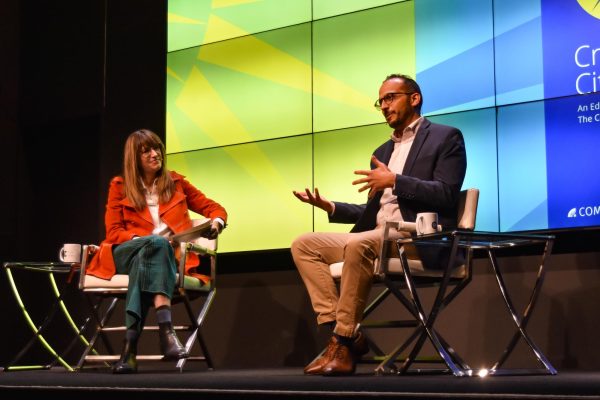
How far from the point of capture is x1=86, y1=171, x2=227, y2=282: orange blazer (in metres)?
4.28

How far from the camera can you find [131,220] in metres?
4.48

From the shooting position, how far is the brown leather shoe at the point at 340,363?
3410mm

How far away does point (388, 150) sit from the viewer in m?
4.13

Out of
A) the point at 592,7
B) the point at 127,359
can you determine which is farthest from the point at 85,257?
the point at 592,7

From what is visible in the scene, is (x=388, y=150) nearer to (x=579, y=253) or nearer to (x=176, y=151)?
(x=579, y=253)

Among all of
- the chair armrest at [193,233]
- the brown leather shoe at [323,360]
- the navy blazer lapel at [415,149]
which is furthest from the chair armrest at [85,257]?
the navy blazer lapel at [415,149]

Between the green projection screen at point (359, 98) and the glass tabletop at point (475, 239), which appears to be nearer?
the glass tabletop at point (475, 239)

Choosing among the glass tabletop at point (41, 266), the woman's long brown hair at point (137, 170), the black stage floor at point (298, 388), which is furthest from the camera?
the glass tabletop at point (41, 266)

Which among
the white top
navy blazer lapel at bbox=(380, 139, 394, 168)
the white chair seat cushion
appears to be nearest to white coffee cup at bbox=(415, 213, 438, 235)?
the white top

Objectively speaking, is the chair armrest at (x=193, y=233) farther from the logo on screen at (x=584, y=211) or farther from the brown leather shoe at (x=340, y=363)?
the logo on screen at (x=584, y=211)

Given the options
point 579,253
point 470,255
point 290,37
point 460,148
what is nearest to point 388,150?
point 460,148

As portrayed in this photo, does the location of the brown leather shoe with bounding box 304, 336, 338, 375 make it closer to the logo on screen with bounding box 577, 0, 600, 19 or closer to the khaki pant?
the khaki pant

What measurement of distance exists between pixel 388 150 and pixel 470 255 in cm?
67

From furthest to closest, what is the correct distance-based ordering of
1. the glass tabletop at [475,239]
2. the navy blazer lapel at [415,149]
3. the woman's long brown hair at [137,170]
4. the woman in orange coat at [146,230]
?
the woman's long brown hair at [137,170] → the woman in orange coat at [146,230] → the navy blazer lapel at [415,149] → the glass tabletop at [475,239]
